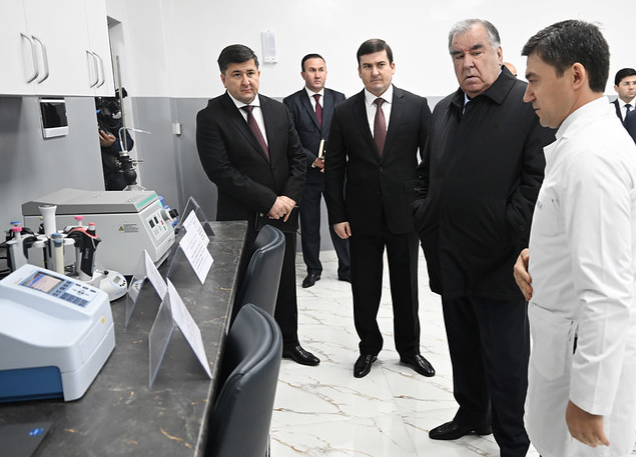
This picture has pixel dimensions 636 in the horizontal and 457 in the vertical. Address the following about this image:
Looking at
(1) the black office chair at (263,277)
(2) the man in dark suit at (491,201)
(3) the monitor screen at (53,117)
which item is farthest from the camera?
(3) the monitor screen at (53,117)

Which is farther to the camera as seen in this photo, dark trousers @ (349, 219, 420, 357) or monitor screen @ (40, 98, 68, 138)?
dark trousers @ (349, 219, 420, 357)

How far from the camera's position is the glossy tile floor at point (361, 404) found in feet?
6.71

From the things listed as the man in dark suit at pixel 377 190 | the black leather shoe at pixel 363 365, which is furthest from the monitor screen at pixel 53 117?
the black leather shoe at pixel 363 365

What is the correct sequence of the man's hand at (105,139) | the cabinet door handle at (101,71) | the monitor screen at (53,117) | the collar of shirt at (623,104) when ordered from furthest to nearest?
the collar of shirt at (623,104) < the man's hand at (105,139) < the monitor screen at (53,117) < the cabinet door handle at (101,71)

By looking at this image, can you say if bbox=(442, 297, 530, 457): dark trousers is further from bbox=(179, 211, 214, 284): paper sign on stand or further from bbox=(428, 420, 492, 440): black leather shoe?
bbox=(179, 211, 214, 284): paper sign on stand

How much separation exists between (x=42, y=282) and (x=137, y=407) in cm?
35

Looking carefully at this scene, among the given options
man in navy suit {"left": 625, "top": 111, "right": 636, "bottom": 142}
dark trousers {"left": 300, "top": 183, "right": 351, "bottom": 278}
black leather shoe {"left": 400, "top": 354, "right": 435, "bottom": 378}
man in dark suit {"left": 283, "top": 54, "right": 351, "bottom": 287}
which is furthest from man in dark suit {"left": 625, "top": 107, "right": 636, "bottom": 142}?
black leather shoe {"left": 400, "top": 354, "right": 435, "bottom": 378}

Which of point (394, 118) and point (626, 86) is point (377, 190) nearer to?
point (394, 118)

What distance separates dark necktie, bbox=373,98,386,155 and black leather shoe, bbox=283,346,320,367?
1069 mm

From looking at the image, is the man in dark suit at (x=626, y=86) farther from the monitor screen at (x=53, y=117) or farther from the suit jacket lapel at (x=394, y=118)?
the monitor screen at (x=53, y=117)

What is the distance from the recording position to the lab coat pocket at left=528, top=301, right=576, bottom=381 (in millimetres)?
1228

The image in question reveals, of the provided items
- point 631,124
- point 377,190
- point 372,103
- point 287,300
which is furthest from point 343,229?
point 631,124

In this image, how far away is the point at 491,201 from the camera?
1773mm

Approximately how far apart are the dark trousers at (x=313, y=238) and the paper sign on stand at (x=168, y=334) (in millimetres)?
3013
